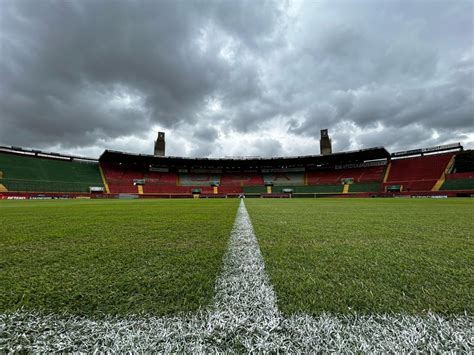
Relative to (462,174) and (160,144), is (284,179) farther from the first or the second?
(160,144)

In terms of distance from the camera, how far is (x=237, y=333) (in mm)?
721

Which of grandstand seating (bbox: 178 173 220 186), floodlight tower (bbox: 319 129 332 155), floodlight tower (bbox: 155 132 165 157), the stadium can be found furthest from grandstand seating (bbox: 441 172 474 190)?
floodlight tower (bbox: 155 132 165 157)

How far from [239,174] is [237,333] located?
3743 cm

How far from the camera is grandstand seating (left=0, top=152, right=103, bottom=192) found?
906 inches

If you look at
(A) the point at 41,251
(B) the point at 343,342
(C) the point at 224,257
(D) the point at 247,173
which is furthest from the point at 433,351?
(D) the point at 247,173

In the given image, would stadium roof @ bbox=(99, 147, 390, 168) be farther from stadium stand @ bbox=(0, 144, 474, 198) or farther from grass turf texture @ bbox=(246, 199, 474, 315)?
grass turf texture @ bbox=(246, 199, 474, 315)

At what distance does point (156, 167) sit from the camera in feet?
119

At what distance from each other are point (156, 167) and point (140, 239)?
37.1m

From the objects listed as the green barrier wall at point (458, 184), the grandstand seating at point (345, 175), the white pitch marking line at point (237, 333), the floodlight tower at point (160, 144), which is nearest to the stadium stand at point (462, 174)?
the green barrier wall at point (458, 184)

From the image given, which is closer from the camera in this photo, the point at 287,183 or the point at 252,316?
the point at 252,316

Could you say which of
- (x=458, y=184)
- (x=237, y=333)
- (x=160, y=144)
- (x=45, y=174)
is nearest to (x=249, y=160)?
(x=160, y=144)

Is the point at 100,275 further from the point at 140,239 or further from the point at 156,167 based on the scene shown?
the point at 156,167

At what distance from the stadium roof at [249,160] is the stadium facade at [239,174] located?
129mm

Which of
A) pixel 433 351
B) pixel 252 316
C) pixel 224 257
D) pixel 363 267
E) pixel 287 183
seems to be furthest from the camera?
pixel 287 183
